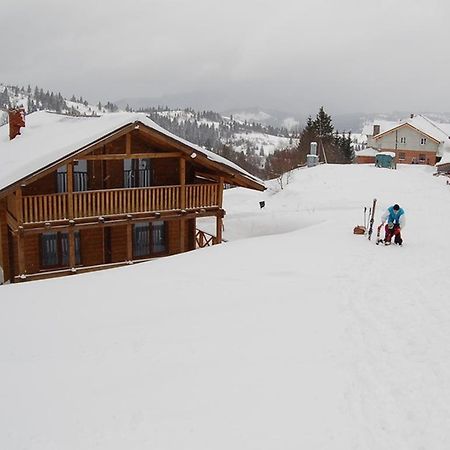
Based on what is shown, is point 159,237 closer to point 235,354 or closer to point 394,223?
point 394,223

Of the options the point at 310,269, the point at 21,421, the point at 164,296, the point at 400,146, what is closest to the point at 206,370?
the point at 21,421

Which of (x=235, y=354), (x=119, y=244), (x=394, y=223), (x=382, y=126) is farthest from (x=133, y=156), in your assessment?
(x=382, y=126)

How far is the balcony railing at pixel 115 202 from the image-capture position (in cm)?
1727

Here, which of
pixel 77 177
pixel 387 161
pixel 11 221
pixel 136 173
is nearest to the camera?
pixel 11 221

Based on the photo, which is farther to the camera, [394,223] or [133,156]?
[133,156]

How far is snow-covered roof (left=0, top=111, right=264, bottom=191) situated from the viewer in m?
16.7

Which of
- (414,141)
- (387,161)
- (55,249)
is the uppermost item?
(414,141)

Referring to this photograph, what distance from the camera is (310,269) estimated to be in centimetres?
1485

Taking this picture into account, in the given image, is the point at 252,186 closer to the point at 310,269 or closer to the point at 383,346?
the point at 310,269

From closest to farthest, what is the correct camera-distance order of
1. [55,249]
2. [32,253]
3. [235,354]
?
[235,354] → [32,253] → [55,249]

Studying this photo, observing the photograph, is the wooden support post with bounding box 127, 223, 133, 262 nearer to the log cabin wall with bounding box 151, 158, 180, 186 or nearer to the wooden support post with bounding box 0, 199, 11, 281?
the log cabin wall with bounding box 151, 158, 180, 186

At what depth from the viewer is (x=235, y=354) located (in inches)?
371

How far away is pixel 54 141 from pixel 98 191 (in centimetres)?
289

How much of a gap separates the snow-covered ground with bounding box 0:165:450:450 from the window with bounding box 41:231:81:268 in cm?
521
